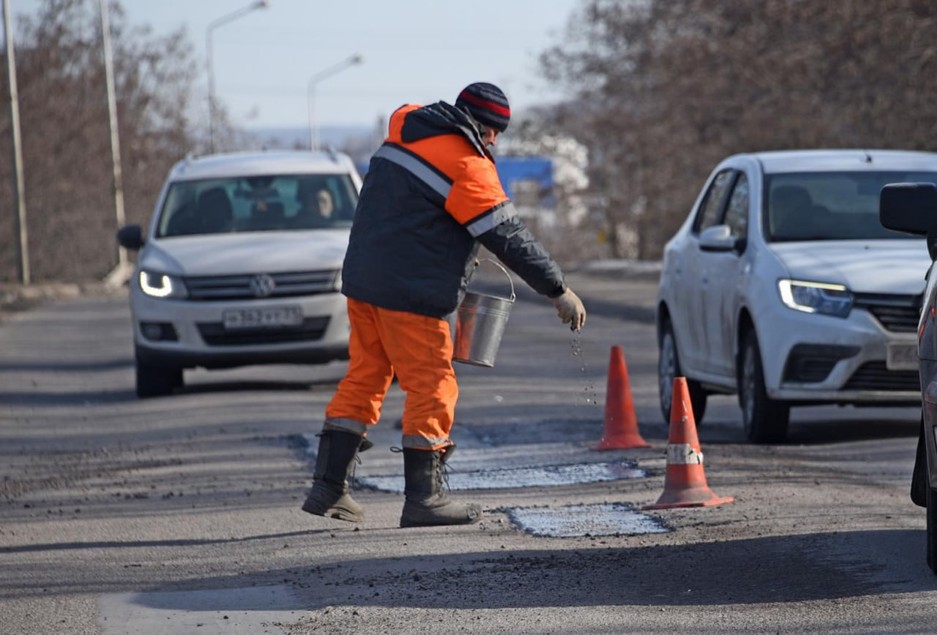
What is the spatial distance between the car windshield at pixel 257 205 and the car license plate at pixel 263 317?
118 cm

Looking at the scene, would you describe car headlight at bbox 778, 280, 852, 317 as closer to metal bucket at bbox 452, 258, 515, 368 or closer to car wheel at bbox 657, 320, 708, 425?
car wheel at bbox 657, 320, 708, 425

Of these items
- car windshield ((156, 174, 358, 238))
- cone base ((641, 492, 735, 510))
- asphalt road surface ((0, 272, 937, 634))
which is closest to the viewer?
asphalt road surface ((0, 272, 937, 634))

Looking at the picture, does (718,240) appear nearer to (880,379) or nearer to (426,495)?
(880,379)

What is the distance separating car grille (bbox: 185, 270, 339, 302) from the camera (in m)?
13.6

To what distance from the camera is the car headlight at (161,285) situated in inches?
539

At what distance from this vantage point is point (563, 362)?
16.5 m

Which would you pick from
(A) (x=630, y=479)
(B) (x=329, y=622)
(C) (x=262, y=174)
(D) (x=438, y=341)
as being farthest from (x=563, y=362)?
(B) (x=329, y=622)

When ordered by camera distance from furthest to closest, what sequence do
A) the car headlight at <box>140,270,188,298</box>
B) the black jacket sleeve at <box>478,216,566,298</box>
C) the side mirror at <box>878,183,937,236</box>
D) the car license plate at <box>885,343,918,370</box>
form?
the car headlight at <box>140,270,188,298</box> → the car license plate at <box>885,343,918,370</box> → the black jacket sleeve at <box>478,216,566,298</box> → the side mirror at <box>878,183,937,236</box>

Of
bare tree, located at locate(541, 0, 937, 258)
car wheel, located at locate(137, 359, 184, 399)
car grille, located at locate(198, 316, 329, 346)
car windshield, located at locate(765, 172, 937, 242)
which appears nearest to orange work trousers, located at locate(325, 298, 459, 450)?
car windshield, located at locate(765, 172, 937, 242)

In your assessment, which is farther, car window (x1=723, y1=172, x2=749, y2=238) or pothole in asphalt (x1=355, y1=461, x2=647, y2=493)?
car window (x1=723, y1=172, x2=749, y2=238)

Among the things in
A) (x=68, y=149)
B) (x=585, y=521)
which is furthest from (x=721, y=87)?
(x=585, y=521)

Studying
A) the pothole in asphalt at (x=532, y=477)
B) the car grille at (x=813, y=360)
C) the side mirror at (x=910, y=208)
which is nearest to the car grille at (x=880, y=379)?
the car grille at (x=813, y=360)

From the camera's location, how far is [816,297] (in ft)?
32.5

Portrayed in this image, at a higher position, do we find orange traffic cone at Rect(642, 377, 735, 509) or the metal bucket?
the metal bucket
